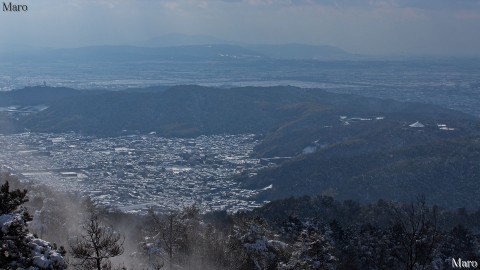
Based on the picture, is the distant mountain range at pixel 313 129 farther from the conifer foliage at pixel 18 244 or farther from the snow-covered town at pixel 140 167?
the conifer foliage at pixel 18 244

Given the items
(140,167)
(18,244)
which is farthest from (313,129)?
(18,244)

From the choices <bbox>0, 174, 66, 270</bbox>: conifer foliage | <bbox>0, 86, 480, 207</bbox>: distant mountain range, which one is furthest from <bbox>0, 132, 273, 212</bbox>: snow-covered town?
<bbox>0, 174, 66, 270</bbox>: conifer foliage

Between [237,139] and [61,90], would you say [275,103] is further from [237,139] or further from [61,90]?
[61,90]

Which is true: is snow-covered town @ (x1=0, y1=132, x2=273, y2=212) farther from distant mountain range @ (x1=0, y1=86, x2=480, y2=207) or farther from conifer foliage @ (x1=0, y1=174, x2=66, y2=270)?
conifer foliage @ (x1=0, y1=174, x2=66, y2=270)

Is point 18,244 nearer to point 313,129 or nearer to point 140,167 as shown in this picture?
point 140,167

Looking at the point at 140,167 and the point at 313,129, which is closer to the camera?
the point at 140,167

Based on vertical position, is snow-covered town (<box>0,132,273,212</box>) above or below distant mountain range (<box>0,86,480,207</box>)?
below

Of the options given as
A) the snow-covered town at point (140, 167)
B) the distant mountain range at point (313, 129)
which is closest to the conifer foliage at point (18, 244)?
the snow-covered town at point (140, 167)
